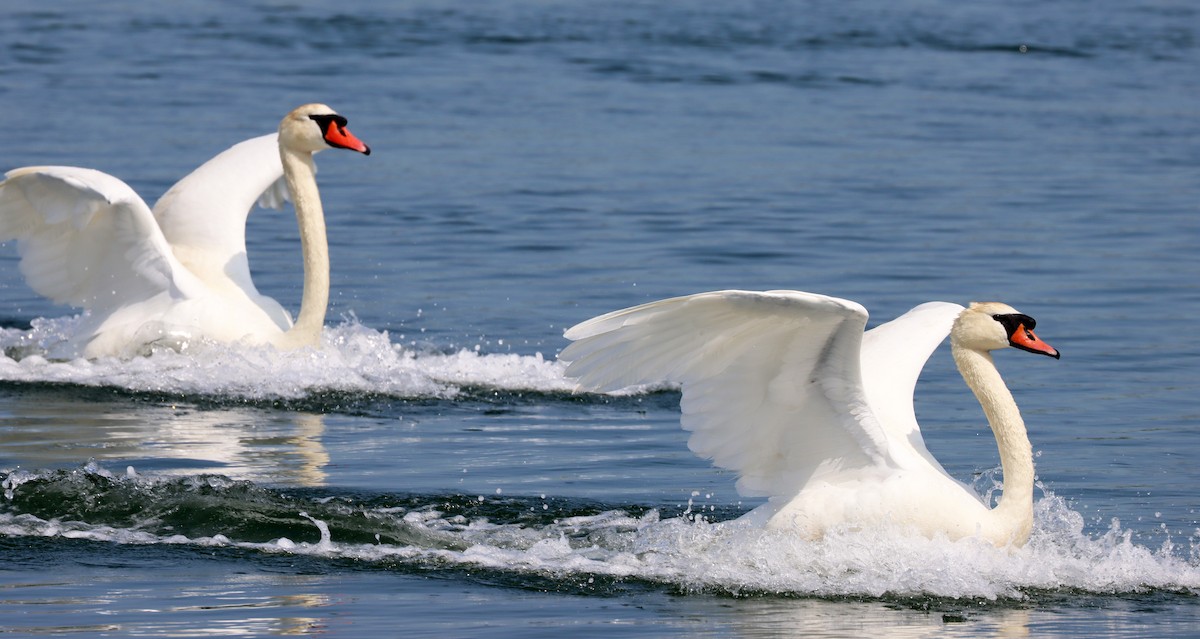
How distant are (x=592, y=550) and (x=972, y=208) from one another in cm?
1068

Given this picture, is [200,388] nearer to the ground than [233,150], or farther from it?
nearer to the ground

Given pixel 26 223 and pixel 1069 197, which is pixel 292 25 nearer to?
pixel 1069 197

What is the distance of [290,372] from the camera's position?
1178 centimetres

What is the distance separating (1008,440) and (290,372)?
5028 millimetres

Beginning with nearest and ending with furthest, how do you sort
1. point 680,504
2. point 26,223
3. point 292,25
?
point 680,504 < point 26,223 < point 292,25

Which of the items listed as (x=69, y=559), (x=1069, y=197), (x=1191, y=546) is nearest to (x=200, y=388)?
(x=69, y=559)

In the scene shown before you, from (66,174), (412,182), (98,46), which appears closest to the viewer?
(66,174)

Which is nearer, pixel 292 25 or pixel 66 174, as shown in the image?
pixel 66 174

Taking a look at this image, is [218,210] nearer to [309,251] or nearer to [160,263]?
[309,251]

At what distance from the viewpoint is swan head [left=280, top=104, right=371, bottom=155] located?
12352mm

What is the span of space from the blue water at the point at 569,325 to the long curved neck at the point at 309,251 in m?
0.23

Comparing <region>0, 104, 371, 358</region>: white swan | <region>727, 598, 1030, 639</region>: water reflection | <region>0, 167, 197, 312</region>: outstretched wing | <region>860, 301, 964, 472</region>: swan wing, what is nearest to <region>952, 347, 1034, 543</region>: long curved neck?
<region>860, 301, 964, 472</region>: swan wing

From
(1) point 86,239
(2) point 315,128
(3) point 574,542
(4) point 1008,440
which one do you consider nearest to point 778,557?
(3) point 574,542

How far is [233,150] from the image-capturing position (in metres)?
13.5
